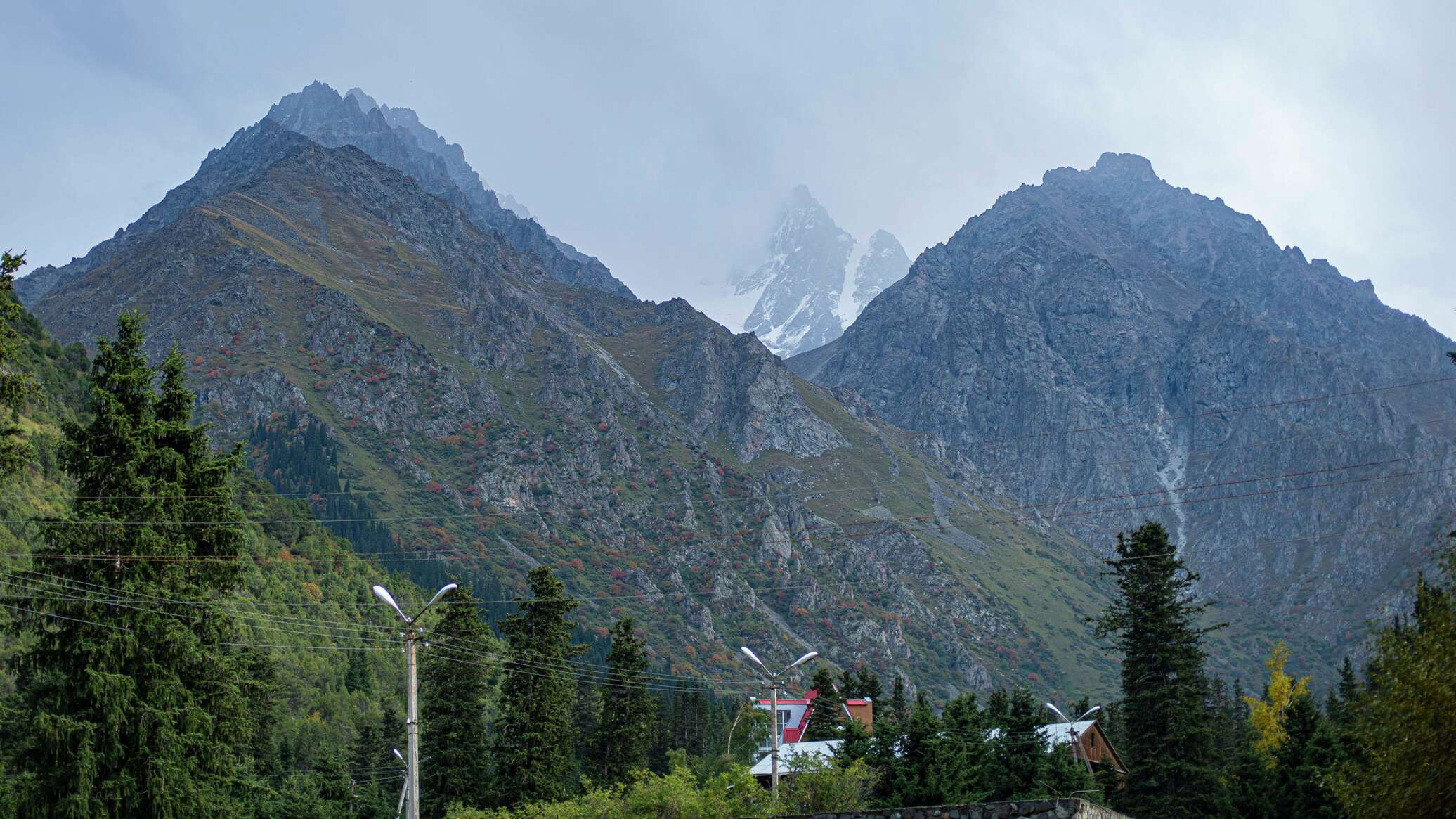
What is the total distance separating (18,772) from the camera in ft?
116

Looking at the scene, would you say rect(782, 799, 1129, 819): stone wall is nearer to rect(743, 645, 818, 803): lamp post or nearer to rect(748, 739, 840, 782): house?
rect(743, 645, 818, 803): lamp post

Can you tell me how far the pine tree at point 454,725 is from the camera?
61125mm

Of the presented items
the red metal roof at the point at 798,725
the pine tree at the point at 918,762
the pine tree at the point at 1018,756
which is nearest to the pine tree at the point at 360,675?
the red metal roof at the point at 798,725

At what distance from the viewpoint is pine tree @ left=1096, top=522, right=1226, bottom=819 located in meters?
56.6

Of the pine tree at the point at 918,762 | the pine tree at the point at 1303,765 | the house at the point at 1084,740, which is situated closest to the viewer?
the pine tree at the point at 1303,765

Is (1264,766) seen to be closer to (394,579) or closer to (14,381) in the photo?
(14,381)

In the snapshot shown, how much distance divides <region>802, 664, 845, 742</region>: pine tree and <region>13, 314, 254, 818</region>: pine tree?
1809 inches

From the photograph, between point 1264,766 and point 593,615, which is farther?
point 593,615

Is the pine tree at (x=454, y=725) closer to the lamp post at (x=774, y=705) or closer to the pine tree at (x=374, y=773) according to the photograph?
the pine tree at (x=374, y=773)

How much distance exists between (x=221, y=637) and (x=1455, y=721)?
1417 inches

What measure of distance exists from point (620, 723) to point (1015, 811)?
4682cm

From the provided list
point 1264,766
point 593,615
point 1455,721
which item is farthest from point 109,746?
point 593,615

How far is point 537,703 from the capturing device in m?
59.8

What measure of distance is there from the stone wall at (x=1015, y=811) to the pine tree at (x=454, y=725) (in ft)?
132
